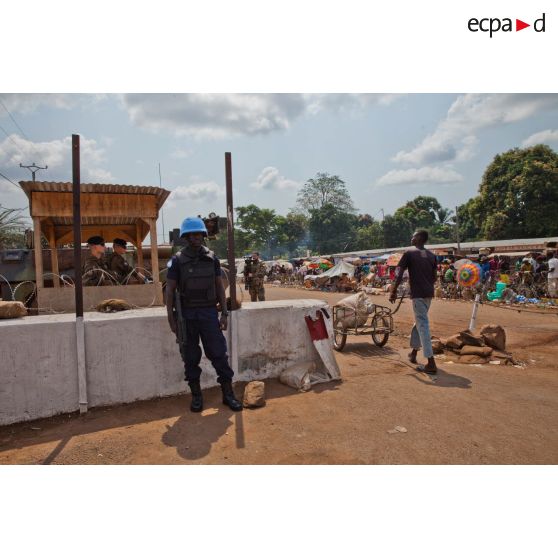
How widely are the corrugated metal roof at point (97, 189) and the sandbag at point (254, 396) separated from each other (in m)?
Result: 4.20

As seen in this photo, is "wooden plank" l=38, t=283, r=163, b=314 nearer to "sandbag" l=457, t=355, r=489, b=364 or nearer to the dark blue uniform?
the dark blue uniform

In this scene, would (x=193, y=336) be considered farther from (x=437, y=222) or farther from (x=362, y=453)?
(x=437, y=222)

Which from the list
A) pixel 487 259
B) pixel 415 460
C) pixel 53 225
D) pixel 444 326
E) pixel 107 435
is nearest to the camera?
pixel 415 460

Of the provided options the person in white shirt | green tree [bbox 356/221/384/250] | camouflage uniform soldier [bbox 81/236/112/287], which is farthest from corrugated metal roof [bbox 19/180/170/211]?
green tree [bbox 356/221/384/250]

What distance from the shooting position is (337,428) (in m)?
3.27

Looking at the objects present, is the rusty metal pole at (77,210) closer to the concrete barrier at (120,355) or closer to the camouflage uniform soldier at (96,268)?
the concrete barrier at (120,355)

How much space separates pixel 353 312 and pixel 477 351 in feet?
6.07

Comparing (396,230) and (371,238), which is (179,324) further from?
(371,238)

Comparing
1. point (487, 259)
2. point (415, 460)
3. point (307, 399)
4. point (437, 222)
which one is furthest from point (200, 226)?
point (437, 222)

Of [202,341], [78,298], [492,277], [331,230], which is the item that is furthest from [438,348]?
[331,230]

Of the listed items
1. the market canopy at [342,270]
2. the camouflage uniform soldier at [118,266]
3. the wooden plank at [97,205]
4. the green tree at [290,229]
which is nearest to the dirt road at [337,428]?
the camouflage uniform soldier at [118,266]

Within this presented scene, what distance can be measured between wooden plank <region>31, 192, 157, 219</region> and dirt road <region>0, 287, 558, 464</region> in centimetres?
388

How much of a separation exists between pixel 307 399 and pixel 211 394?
102 centimetres

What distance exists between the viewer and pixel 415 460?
9.02 ft
